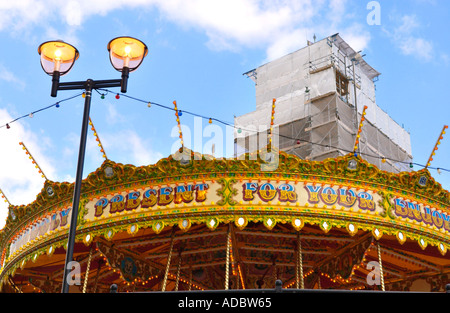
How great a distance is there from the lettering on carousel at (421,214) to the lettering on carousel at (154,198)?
13.5 ft

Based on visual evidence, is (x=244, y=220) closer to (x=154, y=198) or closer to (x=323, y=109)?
(x=154, y=198)

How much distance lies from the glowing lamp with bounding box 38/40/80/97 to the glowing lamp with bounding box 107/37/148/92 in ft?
1.90

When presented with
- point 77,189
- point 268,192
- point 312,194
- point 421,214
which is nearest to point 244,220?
point 268,192

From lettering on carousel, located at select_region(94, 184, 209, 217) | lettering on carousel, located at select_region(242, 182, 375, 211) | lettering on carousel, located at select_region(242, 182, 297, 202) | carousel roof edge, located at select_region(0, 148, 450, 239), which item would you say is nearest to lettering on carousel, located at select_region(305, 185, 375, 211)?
lettering on carousel, located at select_region(242, 182, 375, 211)

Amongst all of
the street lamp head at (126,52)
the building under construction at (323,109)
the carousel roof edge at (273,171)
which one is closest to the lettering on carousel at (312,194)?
the carousel roof edge at (273,171)

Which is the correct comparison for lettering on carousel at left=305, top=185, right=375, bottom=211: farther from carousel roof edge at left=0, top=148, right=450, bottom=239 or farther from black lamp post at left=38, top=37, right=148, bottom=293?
black lamp post at left=38, top=37, right=148, bottom=293

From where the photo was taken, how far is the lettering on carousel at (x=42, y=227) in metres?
13.3

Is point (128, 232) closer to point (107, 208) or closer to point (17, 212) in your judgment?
point (107, 208)

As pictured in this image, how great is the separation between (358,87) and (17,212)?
16.9 m

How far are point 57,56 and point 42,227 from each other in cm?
669

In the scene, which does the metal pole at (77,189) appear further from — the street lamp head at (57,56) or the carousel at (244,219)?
the carousel at (244,219)

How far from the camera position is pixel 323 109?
937 inches
